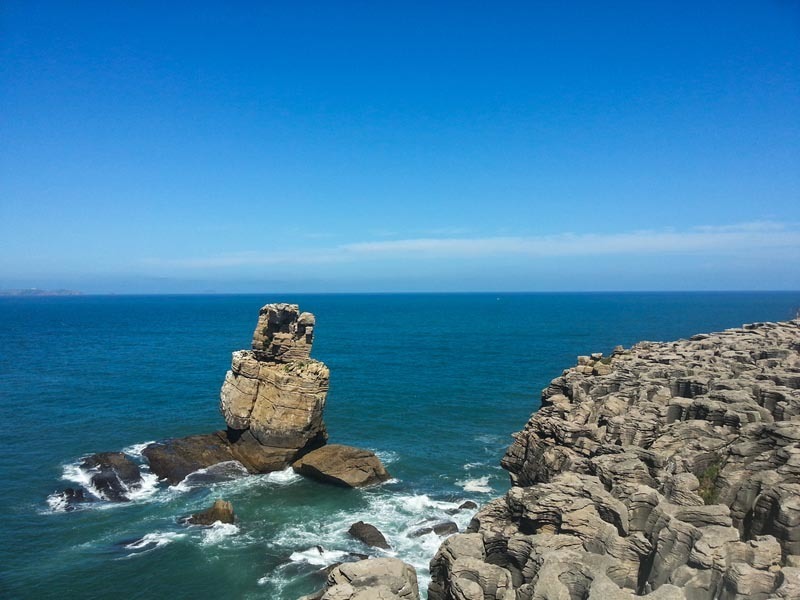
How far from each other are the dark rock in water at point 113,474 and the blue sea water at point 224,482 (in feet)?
4.56

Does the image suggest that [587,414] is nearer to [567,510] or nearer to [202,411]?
[567,510]

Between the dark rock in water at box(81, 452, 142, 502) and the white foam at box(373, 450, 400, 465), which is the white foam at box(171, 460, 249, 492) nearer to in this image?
the dark rock in water at box(81, 452, 142, 502)

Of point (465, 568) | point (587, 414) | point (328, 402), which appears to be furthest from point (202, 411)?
point (465, 568)

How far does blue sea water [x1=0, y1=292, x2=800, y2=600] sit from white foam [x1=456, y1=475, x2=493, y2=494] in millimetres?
148

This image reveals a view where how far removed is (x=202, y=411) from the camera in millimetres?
57688

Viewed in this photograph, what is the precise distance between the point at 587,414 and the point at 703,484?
352 inches

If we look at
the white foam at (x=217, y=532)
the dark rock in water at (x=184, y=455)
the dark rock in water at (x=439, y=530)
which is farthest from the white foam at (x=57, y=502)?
the dark rock in water at (x=439, y=530)

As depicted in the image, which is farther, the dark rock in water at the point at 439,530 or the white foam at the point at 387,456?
the white foam at the point at 387,456

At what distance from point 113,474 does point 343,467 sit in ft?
56.1

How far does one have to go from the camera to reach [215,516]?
33.3 metres

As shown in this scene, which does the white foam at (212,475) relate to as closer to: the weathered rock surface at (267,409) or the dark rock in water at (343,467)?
the weathered rock surface at (267,409)

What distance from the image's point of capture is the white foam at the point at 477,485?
3859cm

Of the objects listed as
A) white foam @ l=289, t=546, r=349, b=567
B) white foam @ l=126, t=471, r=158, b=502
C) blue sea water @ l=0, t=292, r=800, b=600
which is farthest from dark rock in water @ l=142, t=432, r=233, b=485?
white foam @ l=289, t=546, r=349, b=567

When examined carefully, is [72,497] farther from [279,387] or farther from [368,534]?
[368,534]
